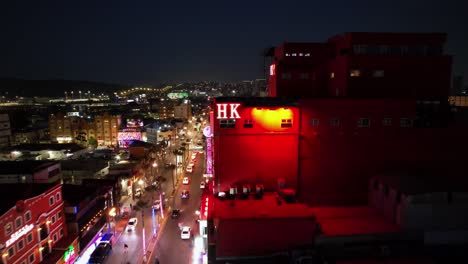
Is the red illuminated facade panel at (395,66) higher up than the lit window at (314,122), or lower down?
higher up

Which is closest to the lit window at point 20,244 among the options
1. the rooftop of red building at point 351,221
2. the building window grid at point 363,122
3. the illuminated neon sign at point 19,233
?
the illuminated neon sign at point 19,233

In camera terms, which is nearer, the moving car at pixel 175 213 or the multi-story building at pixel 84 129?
the moving car at pixel 175 213

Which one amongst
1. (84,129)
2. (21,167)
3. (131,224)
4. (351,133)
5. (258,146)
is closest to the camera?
(351,133)

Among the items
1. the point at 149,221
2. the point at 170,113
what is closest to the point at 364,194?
the point at 149,221

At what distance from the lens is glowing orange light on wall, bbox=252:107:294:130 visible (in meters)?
16.2

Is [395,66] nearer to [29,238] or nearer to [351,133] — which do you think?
[351,133]

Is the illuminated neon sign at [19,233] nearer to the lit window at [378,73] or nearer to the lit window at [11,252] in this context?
the lit window at [11,252]

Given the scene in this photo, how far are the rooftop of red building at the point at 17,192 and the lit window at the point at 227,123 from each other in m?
9.18

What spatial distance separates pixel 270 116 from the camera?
16.2 m

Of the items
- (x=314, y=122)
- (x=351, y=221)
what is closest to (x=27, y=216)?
(x=314, y=122)

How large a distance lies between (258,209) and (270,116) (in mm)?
5035

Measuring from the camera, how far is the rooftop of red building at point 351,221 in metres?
13.1

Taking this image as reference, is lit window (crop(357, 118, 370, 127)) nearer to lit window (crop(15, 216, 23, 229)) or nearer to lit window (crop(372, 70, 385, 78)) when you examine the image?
lit window (crop(372, 70, 385, 78))

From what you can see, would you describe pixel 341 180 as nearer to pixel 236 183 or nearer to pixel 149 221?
pixel 236 183
